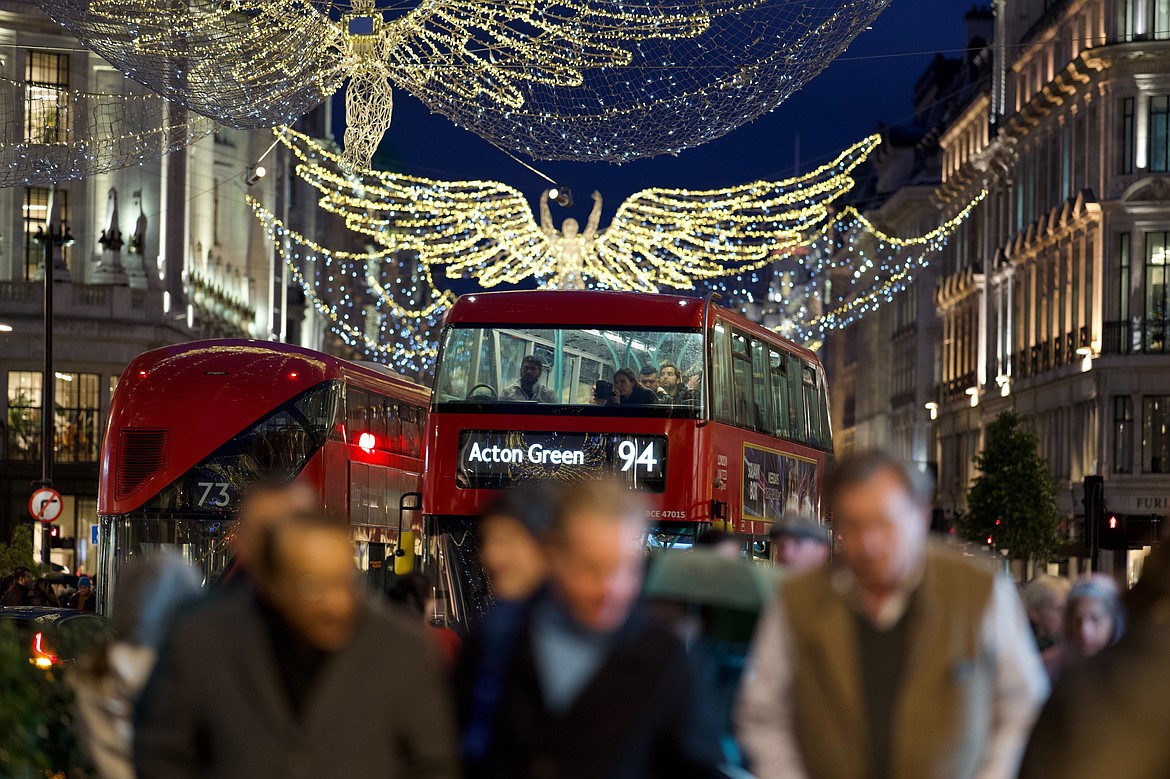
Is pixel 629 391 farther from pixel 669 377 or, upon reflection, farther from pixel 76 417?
pixel 76 417

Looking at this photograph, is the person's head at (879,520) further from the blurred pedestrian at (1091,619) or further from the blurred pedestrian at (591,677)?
the blurred pedestrian at (1091,619)

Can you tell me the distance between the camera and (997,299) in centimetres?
6581

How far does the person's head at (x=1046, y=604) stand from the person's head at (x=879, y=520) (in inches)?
154

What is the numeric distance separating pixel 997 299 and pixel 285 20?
166 feet

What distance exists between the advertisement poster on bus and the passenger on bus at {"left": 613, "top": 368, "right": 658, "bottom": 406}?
145 cm

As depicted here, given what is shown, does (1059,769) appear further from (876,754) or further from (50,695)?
(50,695)

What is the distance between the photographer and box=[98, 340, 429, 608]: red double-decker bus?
2289cm

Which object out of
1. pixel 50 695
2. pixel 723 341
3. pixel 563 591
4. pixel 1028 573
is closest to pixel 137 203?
pixel 1028 573

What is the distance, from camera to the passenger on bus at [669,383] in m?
20.2

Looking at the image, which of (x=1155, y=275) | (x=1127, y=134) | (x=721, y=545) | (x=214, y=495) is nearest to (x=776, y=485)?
(x=214, y=495)

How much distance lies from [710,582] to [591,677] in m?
2.41

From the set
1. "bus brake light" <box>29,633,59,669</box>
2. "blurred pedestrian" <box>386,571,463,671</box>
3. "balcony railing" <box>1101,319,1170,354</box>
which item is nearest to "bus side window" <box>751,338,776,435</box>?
"bus brake light" <box>29,633,59,669</box>

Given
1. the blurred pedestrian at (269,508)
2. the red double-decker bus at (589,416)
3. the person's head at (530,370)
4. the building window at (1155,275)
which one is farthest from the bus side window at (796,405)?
the building window at (1155,275)

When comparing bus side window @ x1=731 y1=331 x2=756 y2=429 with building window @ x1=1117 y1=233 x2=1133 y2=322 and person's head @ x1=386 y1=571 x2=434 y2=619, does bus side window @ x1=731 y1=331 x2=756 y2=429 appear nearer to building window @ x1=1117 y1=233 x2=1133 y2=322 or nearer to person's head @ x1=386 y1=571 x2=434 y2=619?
person's head @ x1=386 y1=571 x2=434 y2=619
